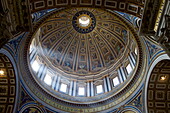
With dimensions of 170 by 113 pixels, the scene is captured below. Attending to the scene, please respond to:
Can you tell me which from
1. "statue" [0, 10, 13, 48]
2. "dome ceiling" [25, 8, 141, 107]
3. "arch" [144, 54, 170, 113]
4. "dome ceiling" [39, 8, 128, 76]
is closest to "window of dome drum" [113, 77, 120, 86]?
"dome ceiling" [25, 8, 141, 107]

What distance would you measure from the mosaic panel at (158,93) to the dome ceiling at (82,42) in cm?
822

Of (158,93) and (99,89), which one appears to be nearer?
(158,93)

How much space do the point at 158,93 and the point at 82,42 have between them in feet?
50.6

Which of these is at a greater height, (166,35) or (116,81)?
(116,81)

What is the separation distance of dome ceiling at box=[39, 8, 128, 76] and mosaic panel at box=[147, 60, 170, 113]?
27.0 ft

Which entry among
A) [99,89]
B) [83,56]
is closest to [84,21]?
[83,56]

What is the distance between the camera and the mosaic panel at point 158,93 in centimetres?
1457

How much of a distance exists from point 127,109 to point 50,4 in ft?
38.9

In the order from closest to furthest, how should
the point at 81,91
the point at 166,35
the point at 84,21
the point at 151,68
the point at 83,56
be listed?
1. the point at 166,35
2. the point at 151,68
3. the point at 81,91
4. the point at 83,56
5. the point at 84,21

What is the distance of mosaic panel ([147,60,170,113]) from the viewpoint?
14570 mm

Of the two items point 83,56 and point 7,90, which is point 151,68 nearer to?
point 7,90

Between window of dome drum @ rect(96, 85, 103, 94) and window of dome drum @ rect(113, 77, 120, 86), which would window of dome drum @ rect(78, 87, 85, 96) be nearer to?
window of dome drum @ rect(96, 85, 103, 94)

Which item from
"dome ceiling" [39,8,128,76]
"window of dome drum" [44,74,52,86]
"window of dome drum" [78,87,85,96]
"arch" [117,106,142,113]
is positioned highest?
"dome ceiling" [39,8,128,76]

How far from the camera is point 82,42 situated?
1085 inches
